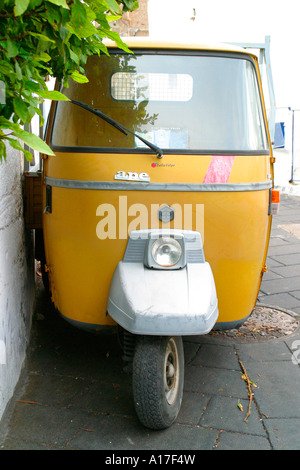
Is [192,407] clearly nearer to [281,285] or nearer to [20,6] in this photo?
[20,6]

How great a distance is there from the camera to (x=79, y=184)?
281 cm

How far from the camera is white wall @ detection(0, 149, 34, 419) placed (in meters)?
2.76

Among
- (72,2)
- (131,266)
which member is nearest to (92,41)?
(72,2)

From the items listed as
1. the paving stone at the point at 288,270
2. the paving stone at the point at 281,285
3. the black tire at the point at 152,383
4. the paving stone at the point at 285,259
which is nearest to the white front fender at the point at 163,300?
the black tire at the point at 152,383

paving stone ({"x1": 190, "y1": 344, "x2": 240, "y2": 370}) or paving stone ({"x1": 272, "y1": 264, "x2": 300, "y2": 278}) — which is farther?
paving stone ({"x1": 272, "y1": 264, "x2": 300, "y2": 278})

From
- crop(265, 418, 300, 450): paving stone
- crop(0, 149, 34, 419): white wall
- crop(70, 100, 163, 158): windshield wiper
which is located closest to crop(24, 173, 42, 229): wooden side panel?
crop(0, 149, 34, 419): white wall

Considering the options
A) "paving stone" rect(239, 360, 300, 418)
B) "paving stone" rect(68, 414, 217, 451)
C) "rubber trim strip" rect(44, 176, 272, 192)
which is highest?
"rubber trim strip" rect(44, 176, 272, 192)

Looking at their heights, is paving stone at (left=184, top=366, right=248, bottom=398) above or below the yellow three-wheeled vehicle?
below

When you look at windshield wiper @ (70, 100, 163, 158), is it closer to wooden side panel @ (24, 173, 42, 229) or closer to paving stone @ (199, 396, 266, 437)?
wooden side panel @ (24, 173, 42, 229)

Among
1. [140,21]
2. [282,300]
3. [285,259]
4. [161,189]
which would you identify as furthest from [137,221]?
[140,21]

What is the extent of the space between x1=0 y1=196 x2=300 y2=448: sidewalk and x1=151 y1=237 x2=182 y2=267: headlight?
2.79 ft

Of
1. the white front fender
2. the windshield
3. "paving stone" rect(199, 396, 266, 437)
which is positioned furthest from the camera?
the windshield

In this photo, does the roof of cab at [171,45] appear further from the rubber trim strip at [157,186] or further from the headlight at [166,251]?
the headlight at [166,251]

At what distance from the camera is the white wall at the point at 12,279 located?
9.06 ft
